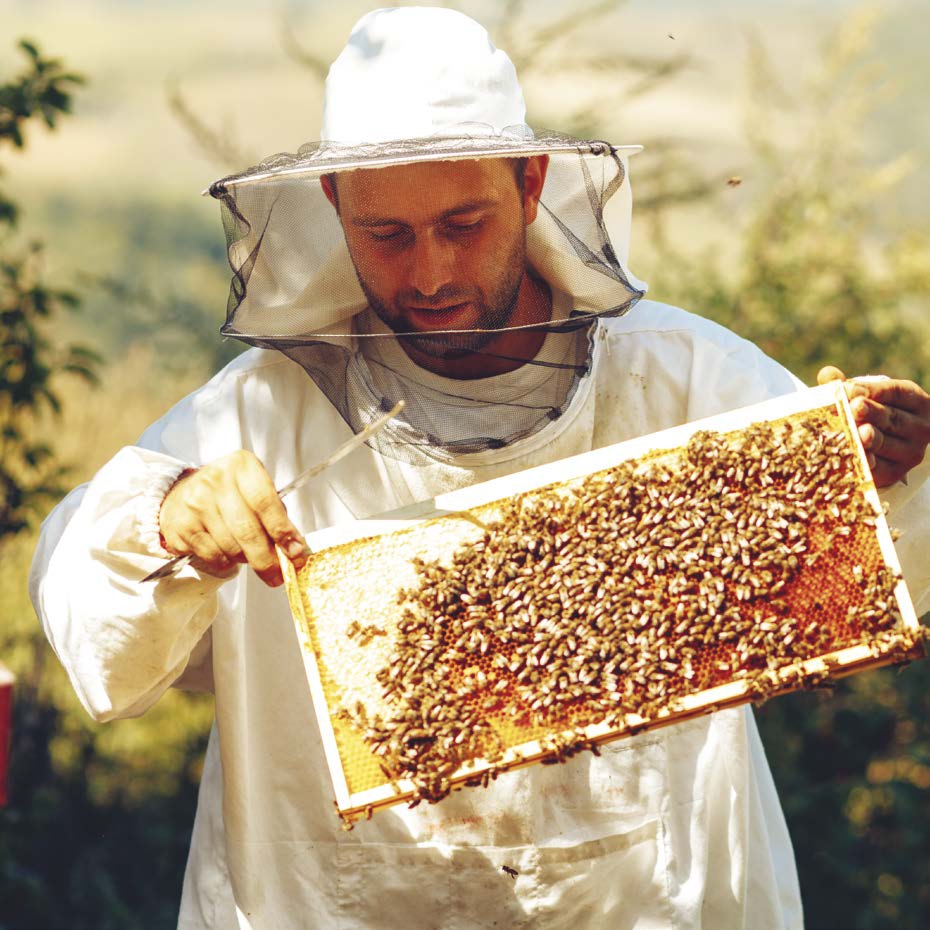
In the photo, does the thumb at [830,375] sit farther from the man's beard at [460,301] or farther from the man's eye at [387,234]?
the man's eye at [387,234]

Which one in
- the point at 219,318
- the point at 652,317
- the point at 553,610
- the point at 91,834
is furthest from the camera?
the point at 219,318

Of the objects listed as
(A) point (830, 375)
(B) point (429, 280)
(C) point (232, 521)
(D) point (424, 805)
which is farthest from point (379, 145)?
(D) point (424, 805)

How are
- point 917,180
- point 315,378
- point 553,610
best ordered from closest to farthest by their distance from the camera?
point 553,610, point 315,378, point 917,180

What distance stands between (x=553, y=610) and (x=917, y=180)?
757 cm

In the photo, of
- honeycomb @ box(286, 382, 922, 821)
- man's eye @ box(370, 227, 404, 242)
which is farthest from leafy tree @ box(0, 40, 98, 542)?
honeycomb @ box(286, 382, 922, 821)

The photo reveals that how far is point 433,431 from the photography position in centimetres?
250

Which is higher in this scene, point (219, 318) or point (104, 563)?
point (219, 318)

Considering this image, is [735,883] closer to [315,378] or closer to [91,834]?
[315,378]

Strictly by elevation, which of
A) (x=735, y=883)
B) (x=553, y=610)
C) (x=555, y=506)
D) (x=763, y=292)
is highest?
(x=763, y=292)

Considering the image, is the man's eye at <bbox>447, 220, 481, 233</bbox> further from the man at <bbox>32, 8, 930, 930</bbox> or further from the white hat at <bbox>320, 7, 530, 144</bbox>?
the white hat at <bbox>320, 7, 530, 144</bbox>

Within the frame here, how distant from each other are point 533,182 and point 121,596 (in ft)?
4.04

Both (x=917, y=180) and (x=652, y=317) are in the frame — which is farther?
(x=917, y=180)

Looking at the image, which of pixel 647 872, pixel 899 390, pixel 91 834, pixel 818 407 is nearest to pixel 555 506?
pixel 818 407

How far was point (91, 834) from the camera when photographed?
4945 mm
